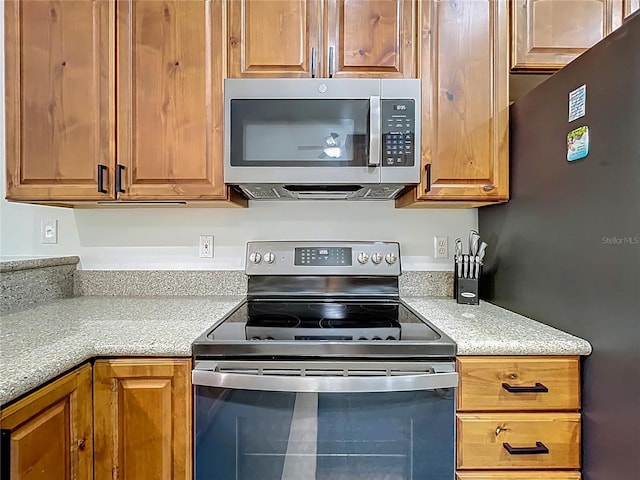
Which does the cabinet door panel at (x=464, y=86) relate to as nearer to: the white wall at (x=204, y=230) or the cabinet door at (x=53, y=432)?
the white wall at (x=204, y=230)

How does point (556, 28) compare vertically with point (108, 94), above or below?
above

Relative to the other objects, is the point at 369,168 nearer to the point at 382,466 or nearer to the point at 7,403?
the point at 382,466

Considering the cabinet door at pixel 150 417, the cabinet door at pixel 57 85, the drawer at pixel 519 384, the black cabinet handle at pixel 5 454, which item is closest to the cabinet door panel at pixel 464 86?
the drawer at pixel 519 384

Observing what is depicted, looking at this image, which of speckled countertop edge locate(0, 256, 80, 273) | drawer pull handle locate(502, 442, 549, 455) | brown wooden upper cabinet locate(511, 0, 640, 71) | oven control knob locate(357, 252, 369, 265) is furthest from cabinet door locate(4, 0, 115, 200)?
drawer pull handle locate(502, 442, 549, 455)

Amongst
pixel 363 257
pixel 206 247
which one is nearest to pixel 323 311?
pixel 363 257

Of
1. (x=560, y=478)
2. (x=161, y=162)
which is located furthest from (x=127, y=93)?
(x=560, y=478)

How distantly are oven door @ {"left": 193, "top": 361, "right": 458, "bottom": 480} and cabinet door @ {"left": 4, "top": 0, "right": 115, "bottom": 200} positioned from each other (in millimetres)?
977

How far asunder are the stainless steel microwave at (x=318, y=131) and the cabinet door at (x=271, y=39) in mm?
87

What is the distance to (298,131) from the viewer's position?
1.42 meters

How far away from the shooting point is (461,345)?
3.65ft

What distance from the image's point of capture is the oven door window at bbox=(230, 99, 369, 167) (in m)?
1.42

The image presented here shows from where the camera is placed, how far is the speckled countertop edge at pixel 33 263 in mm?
Result: 1461

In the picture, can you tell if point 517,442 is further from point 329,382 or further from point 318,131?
point 318,131

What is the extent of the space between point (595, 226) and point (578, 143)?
9.6 inches
